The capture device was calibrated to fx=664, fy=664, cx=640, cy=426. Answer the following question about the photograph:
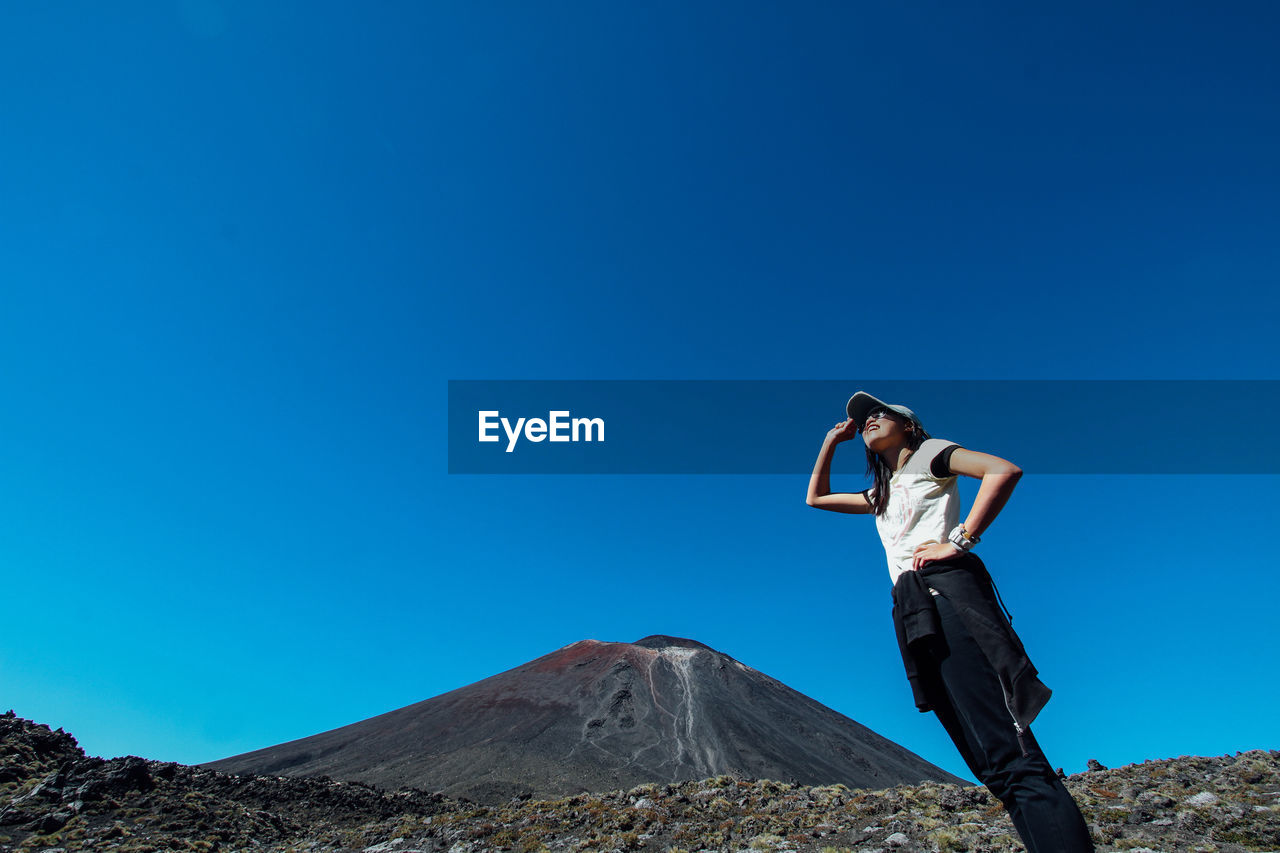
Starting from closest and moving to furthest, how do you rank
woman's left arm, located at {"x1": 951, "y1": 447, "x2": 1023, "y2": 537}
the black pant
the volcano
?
the black pant, woman's left arm, located at {"x1": 951, "y1": 447, "x2": 1023, "y2": 537}, the volcano

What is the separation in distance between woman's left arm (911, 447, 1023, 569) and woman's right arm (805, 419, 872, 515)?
1.88 ft

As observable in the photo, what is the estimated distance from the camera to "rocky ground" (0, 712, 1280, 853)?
7.09m

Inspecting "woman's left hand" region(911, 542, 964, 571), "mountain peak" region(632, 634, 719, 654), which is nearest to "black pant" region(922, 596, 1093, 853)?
"woman's left hand" region(911, 542, 964, 571)

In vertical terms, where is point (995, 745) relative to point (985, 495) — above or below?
below

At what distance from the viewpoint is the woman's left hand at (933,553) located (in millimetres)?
2248

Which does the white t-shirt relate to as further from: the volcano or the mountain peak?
the mountain peak

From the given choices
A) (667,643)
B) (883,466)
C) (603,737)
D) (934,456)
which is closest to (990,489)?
(934,456)

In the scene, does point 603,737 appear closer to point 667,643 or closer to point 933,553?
point 667,643

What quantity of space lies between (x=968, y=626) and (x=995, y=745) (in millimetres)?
340

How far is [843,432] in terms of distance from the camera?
3020mm

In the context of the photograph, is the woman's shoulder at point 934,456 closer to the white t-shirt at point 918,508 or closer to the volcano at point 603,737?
the white t-shirt at point 918,508

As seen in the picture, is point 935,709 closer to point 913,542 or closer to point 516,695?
point 913,542

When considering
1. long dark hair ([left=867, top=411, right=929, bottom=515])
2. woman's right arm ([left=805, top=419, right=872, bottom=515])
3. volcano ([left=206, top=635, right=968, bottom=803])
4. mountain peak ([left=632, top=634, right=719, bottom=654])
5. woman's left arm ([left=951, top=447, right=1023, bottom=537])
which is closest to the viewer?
woman's left arm ([left=951, top=447, right=1023, bottom=537])

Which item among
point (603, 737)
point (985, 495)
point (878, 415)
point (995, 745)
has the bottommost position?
point (995, 745)
